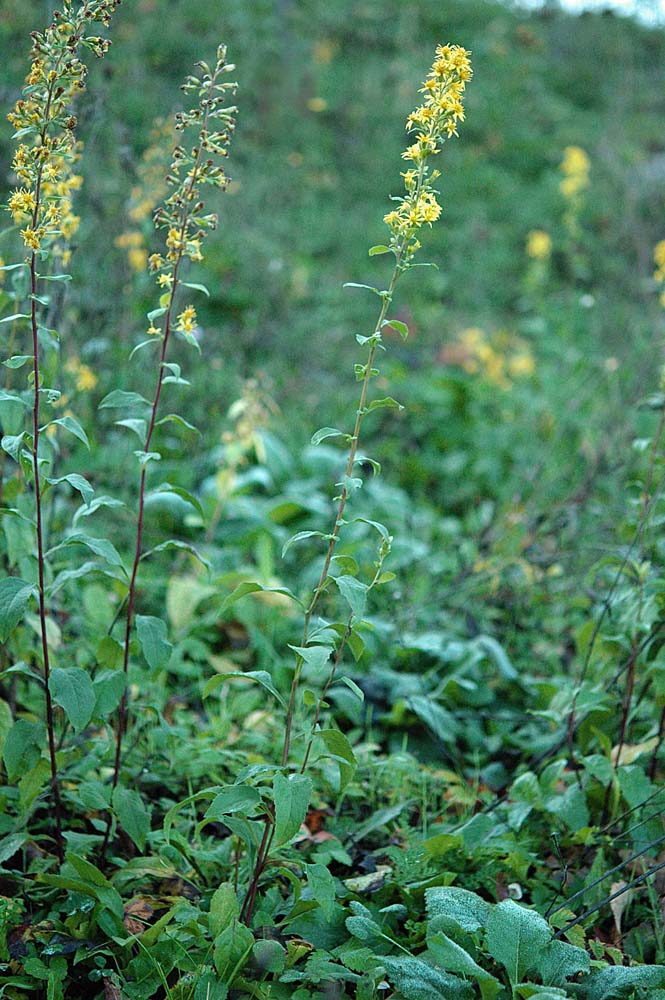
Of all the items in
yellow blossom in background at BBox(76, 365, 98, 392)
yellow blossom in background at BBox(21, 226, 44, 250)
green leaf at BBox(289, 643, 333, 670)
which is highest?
yellow blossom in background at BBox(21, 226, 44, 250)

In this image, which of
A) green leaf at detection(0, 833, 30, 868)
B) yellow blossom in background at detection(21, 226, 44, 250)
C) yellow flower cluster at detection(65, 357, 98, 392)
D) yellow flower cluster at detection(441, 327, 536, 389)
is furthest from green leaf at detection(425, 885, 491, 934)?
yellow flower cluster at detection(441, 327, 536, 389)

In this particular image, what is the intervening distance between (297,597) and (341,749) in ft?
4.66

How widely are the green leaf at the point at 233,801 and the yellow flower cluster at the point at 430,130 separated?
0.95 m

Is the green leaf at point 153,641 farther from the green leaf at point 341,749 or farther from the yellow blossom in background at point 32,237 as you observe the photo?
the yellow blossom in background at point 32,237

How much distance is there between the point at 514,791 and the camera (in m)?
2.04

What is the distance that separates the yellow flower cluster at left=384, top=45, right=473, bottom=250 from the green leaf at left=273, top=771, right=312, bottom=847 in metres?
0.90

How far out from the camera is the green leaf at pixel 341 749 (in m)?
1.50

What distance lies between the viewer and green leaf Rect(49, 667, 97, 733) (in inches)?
61.5

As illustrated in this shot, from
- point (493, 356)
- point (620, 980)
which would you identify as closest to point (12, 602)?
point (620, 980)

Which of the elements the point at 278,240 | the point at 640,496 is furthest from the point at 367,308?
the point at 640,496

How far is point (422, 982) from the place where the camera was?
1.46 m

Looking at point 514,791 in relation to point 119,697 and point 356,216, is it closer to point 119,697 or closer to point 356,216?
point 119,697

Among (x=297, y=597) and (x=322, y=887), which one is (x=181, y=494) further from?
(x=297, y=597)

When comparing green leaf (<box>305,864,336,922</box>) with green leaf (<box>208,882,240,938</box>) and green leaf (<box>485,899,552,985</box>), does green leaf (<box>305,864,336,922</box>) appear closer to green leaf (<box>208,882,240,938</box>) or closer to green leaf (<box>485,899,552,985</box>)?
green leaf (<box>208,882,240,938</box>)
